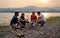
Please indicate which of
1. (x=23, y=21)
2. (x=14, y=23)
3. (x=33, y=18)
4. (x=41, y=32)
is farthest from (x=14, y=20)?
(x=41, y=32)

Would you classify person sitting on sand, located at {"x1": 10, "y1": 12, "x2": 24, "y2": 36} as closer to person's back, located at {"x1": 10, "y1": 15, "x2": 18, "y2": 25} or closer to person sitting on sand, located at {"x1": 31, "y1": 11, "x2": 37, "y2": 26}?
person's back, located at {"x1": 10, "y1": 15, "x2": 18, "y2": 25}

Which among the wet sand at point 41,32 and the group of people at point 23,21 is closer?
the wet sand at point 41,32

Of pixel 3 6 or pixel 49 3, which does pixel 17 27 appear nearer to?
pixel 3 6

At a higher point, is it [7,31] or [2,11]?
[2,11]

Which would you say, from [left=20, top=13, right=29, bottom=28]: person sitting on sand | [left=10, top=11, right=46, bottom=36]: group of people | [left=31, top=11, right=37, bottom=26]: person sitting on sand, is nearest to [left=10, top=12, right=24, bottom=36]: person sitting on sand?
[left=10, top=11, right=46, bottom=36]: group of people

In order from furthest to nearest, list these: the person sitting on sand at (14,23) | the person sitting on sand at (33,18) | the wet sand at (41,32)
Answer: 1. the person sitting on sand at (33,18)
2. the person sitting on sand at (14,23)
3. the wet sand at (41,32)

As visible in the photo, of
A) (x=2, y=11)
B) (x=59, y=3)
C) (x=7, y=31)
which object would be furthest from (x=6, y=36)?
(x=59, y=3)

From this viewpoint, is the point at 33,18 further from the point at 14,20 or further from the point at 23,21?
the point at 14,20

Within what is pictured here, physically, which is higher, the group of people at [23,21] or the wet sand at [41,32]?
the group of people at [23,21]

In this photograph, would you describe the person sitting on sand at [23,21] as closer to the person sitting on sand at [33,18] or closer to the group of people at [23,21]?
the group of people at [23,21]

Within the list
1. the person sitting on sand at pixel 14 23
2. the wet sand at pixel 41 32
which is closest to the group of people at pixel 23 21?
the person sitting on sand at pixel 14 23

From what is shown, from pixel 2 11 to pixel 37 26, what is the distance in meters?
1.05

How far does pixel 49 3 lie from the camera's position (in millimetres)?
6379

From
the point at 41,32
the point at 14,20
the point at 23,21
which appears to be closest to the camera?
the point at 41,32
